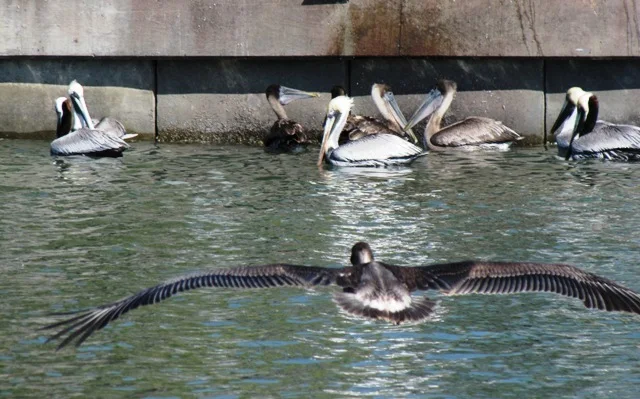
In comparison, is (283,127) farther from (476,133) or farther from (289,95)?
(476,133)

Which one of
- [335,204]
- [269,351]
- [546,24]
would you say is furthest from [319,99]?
[269,351]

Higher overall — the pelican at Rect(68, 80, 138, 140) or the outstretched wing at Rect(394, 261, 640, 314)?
the pelican at Rect(68, 80, 138, 140)

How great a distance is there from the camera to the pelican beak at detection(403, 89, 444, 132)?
14934 mm

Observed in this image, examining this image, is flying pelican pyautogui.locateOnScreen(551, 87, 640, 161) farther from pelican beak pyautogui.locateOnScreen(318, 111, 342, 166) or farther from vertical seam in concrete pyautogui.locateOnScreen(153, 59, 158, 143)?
vertical seam in concrete pyautogui.locateOnScreen(153, 59, 158, 143)

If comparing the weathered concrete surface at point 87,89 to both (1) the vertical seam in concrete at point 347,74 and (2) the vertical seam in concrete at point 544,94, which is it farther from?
(2) the vertical seam in concrete at point 544,94

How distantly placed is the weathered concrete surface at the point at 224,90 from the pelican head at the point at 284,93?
0.36 metres

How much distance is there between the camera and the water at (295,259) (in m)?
7.16

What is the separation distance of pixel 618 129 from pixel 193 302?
701 centimetres

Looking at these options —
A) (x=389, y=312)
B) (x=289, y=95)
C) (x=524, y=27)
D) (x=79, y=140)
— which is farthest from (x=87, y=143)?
(x=389, y=312)

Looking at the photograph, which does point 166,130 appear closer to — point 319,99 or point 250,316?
point 319,99

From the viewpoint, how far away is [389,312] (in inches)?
281

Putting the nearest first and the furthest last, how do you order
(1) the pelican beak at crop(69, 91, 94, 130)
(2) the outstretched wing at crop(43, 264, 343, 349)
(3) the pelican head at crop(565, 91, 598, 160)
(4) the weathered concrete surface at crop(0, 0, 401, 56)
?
(2) the outstretched wing at crop(43, 264, 343, 349) < (3) the pelican head at crop(565, 91, 598, 160) < (4) the weathered concrete surface at crop(0, 0, 401, 56) < (1) the pelican beak at crop(69, 91, 94, 130)

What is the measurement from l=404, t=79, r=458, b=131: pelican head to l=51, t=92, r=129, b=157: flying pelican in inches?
130

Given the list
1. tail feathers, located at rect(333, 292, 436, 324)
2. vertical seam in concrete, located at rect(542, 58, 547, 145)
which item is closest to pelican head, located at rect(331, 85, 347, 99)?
vertical seam in concrete, located at rect(542, 58, 547, 145)
